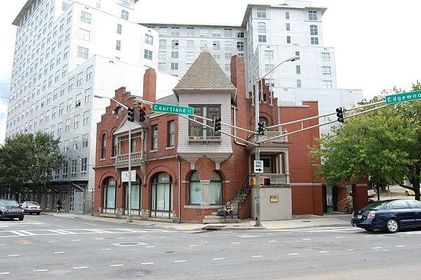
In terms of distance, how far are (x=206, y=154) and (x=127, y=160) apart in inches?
366

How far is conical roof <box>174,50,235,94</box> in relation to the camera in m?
31.3

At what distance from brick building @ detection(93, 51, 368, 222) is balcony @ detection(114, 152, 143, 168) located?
3.4 inches

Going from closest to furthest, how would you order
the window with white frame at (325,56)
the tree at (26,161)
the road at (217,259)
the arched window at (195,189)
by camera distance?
1. the road at (217,259)
2. the arched window at (195,189)
3. the tree at (26,161)
4. the window with white frame at (325,56)

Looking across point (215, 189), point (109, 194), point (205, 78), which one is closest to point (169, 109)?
point (205, 78)

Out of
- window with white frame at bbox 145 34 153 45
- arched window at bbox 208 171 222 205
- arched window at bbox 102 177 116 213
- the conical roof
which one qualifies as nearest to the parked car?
arched window at bbox 102 177 116 213

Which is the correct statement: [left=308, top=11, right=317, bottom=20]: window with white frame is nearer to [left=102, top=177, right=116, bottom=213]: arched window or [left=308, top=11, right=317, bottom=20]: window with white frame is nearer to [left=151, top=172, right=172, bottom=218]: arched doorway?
[left=102, top=177, right=116, bottom=213]: arched window

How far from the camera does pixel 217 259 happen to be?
1187 cm

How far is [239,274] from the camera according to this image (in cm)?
961

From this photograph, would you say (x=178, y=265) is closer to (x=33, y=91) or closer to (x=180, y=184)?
(x=180, y=184)

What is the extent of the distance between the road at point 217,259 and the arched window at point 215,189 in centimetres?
1448

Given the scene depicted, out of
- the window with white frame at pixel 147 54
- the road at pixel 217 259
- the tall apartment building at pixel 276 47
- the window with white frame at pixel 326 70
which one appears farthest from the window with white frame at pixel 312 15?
the road at pixel 217 259

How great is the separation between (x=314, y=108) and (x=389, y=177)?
1157 centimetres

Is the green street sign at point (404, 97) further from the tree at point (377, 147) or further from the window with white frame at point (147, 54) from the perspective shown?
the window with white frame at point (147, 54)

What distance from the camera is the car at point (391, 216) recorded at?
18812 millimetres
